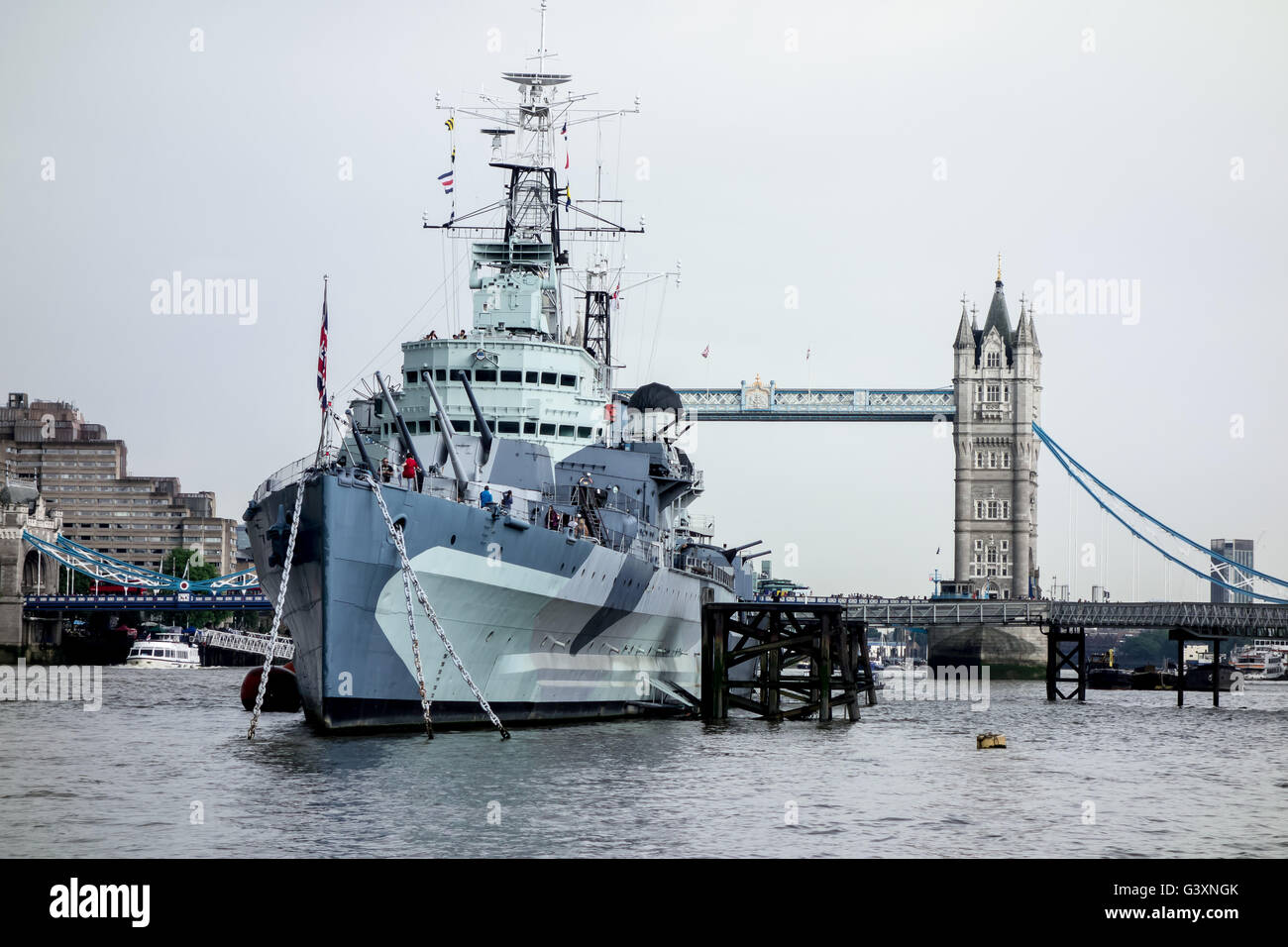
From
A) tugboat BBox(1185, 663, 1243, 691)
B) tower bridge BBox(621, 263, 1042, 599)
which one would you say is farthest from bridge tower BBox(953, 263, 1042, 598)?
tugboat BBox(1185, 663, 1243, 691)

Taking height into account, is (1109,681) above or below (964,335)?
below

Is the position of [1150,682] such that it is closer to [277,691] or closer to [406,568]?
[277,691]

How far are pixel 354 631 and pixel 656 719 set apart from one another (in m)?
13.5

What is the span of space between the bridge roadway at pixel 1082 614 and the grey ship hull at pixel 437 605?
2894 cm

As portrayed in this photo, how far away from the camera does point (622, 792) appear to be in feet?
70.5

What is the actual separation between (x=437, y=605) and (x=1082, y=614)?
214 ft

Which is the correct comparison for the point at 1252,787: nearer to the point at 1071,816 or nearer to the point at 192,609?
the point at 1071,816

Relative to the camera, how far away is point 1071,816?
827 inches

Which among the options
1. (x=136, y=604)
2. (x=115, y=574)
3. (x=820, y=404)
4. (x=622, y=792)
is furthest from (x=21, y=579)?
(x=622, y=792)

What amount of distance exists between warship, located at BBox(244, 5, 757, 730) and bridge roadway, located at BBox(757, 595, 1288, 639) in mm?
21733

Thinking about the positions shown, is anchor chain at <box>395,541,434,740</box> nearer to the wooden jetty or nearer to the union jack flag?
the union jack flag
